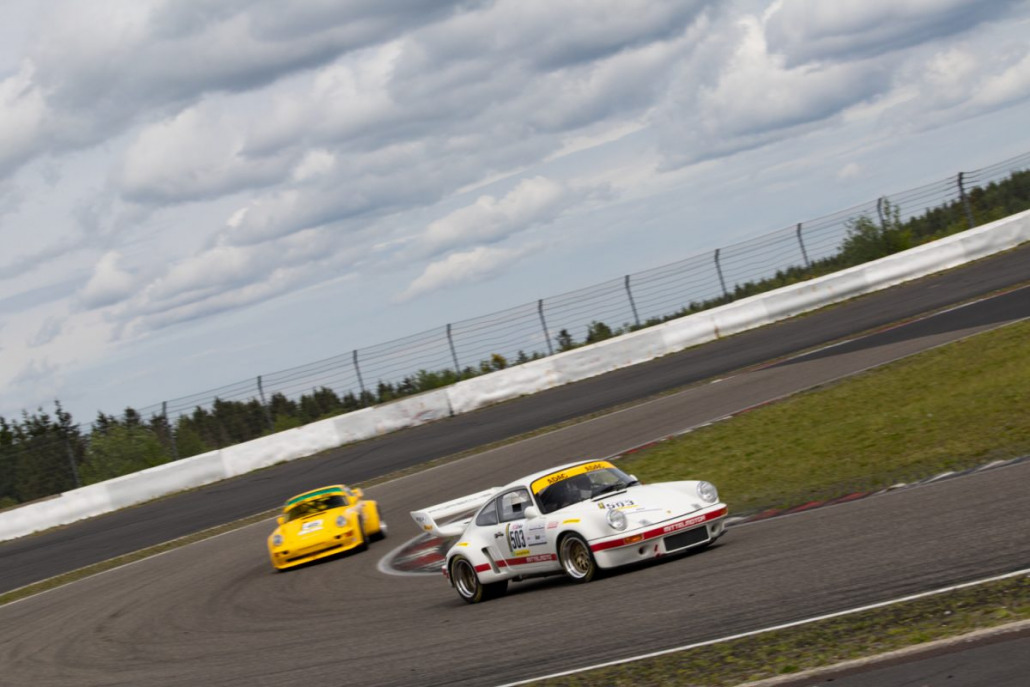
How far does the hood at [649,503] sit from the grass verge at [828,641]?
3.26 meters

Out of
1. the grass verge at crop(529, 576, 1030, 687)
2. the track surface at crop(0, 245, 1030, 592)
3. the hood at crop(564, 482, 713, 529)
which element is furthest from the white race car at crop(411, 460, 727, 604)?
the track surface at crop(0, 245, 1030, 592)

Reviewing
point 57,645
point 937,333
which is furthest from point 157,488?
point 937,333

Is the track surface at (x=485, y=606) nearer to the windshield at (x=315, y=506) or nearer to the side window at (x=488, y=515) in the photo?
the side window at (x=488, y=515)

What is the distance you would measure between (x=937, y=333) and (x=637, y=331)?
12014 mm

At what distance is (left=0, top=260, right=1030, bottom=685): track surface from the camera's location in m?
7.76

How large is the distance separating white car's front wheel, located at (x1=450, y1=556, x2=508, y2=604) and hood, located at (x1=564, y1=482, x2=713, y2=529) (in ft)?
4.02

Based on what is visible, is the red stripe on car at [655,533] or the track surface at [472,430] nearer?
the red stripe on car at [655,533]

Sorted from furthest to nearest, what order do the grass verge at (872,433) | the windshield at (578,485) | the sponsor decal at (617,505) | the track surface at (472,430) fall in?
the track surface at (472,430) → the grass verge at (872,433) → the windshield at (578,485) → the sponsor decal at (617,505)

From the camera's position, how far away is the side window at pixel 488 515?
11680 mm

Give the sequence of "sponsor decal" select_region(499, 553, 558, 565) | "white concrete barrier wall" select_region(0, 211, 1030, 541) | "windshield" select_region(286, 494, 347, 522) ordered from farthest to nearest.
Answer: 1. "white concrete barrier wall" select_region(0, 211, 1030, 541)
2. "windshield" select_region(286, 494, 347, 522)
3. "sponsor decal" select_region(499, 553, 558, 565)

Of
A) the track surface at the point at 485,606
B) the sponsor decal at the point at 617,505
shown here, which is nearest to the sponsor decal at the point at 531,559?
the track surface at the point at 485,606

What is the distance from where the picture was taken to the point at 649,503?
1056cm

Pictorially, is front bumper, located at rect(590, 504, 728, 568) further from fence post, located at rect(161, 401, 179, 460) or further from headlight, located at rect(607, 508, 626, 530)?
fence post, located at rect(161, 401, 179, 460)

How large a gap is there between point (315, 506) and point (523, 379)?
14.0 m
